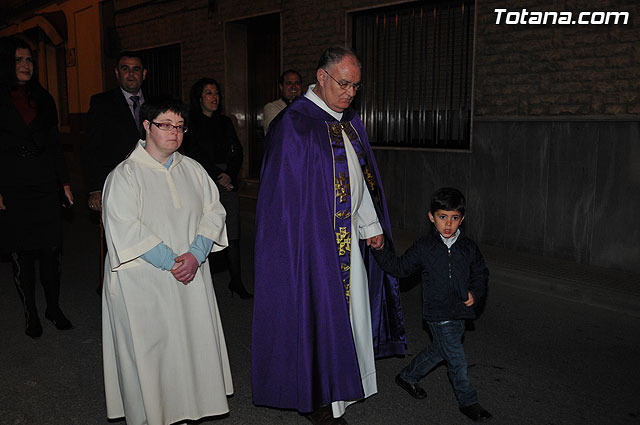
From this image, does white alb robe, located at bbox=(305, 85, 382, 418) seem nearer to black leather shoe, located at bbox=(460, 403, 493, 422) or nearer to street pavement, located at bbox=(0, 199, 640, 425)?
street pavement, located at bbox=(0, 199, 640, 425)

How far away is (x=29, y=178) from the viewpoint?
5180mm

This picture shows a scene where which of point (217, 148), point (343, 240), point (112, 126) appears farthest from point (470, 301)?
point (112, 126)

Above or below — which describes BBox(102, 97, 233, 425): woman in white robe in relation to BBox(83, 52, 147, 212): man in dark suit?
below

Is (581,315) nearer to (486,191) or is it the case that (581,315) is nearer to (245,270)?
(486,191)

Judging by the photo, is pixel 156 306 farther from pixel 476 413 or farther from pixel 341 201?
pixel 476 413

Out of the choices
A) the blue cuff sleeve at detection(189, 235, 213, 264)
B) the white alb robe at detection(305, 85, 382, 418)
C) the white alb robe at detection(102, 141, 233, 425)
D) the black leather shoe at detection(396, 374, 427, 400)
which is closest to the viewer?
the white alb robe at detection(102, 141, 233, 425)

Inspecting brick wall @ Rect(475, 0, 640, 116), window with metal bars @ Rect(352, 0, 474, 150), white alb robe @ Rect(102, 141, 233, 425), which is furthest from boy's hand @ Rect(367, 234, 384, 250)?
window with metal bars @ Rect(352, 0, 474, 150)

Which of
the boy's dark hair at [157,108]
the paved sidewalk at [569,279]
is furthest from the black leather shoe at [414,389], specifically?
the paved sidewalk at [569,279]

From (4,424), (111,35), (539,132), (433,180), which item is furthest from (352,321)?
(111,35)

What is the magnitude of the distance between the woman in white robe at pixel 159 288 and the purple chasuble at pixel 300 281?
0.96 ft

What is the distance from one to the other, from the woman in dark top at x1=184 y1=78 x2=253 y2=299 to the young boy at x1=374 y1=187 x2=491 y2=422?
2.77m

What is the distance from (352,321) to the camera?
3.81 meters

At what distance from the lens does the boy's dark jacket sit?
3.61 metres

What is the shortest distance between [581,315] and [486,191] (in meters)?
2.85
